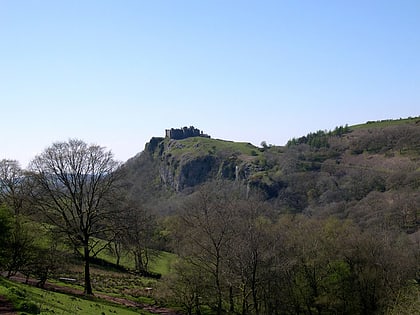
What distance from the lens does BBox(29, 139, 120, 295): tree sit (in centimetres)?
3694

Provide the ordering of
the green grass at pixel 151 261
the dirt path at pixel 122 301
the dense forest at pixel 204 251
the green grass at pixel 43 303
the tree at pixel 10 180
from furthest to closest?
the green grass at pixel 151 261 → the tree at pixel 10 180 → the dirt path at pixel 122 301 → the dense forest at pixel 204 251 → the green grass at pixel 43 303

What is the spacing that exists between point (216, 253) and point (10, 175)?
25095 mm

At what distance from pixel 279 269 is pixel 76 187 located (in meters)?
20.0

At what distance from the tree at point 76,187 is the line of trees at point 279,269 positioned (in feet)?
28.1

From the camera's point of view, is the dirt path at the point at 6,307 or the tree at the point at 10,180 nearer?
the dirt path at the point at 6,307

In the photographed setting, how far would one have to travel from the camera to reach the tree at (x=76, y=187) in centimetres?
3694

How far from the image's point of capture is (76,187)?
38.1 metres

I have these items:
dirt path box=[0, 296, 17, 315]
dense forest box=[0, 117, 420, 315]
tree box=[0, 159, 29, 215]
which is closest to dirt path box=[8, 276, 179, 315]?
dense forest box=[0, 117, 420, 315]

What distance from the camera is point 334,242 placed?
47844 mm

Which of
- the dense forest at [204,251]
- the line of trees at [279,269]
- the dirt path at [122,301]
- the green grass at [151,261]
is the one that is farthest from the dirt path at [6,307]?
the green grass at [151,261]

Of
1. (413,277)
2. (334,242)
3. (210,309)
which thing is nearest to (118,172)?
(210,309)

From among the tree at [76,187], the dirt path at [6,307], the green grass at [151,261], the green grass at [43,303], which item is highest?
the tree at [76,187]

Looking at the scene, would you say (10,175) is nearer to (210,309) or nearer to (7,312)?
(210,309)

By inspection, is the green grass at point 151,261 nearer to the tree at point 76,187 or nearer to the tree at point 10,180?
the tree at point 10,180
